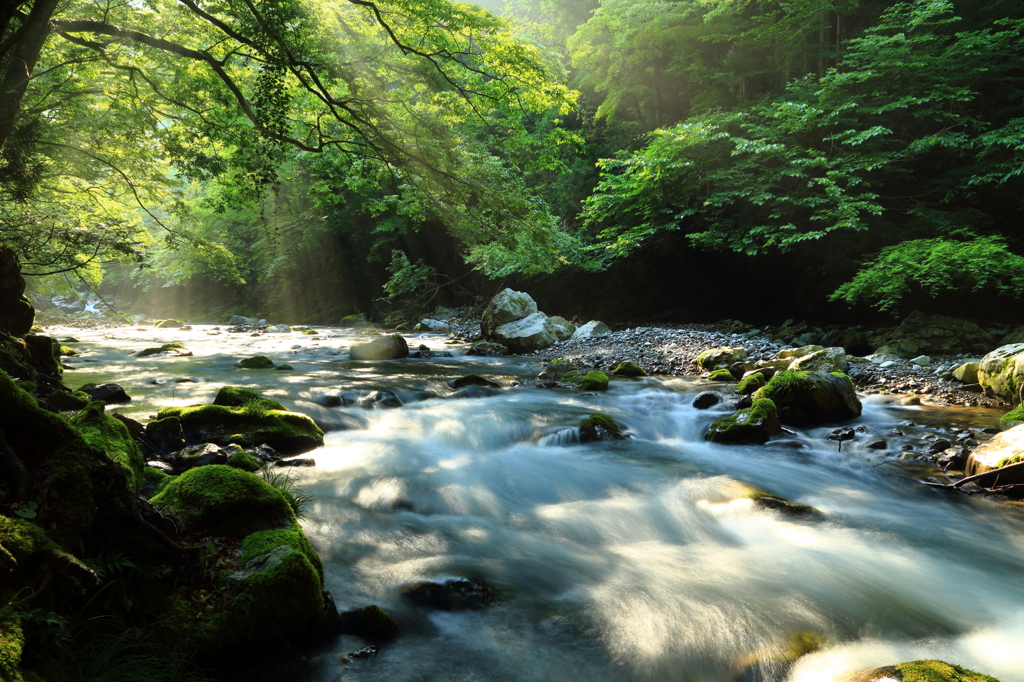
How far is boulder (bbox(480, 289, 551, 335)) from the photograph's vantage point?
56.3ft

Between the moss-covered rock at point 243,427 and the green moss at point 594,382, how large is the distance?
→ 215 inches

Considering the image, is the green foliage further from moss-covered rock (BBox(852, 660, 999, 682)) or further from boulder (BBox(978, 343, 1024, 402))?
moss-covered rock (BBox(852, 660, 999, 682))

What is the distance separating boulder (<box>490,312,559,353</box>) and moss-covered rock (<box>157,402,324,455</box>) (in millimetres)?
9800

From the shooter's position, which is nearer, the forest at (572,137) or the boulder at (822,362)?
the forest at (572,137)

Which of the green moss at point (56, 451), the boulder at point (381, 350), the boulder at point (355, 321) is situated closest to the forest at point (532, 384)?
the green moss at point (56, 451)

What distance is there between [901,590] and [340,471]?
4826 mm

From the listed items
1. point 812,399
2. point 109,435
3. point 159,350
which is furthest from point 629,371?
point 159,350

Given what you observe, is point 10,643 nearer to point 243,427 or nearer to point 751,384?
point 243,427

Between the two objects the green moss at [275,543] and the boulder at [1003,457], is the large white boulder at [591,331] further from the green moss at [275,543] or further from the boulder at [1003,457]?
the green moss at [275,543]

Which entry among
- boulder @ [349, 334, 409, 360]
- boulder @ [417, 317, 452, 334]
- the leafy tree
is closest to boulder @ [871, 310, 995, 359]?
the leafy tree

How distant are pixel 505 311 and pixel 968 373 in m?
11.4

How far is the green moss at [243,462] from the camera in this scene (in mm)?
4742

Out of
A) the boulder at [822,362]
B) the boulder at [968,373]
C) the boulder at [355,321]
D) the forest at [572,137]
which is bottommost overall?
the boulder at [968,373]

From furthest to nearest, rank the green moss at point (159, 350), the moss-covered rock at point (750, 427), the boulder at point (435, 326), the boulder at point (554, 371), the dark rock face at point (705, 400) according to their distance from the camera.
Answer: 1. the boulder at point (435, 326)
2. the green moss at point (159, 350)
3. the boulder at point (554, 371)
4. the dark rock face at point (705, 400)
5. the moss-covered rock at point (750, 427)
